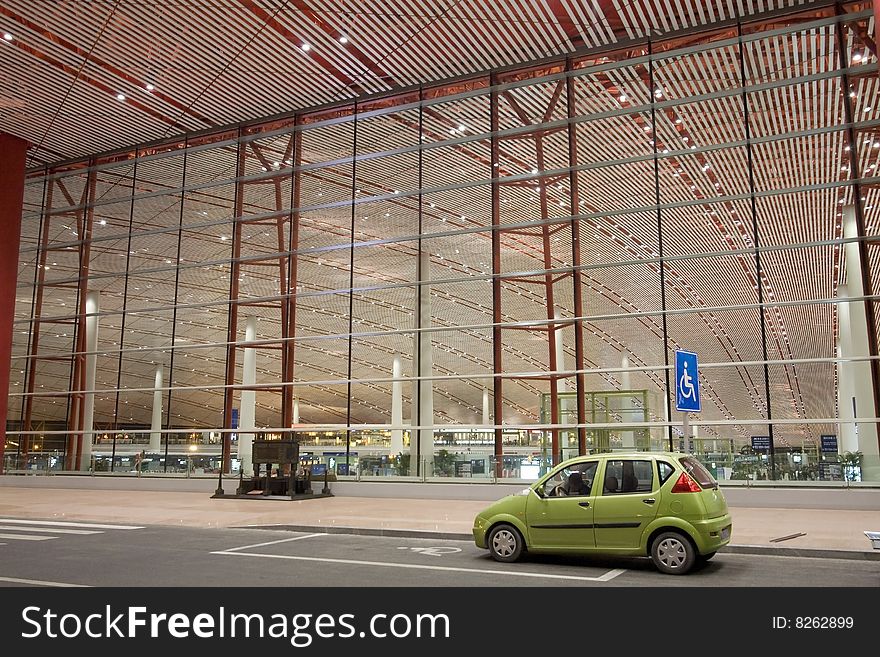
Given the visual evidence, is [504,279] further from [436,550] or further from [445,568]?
[445,568]

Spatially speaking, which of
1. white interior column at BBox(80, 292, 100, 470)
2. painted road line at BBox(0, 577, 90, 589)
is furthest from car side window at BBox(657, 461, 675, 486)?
white interior column at BBox(80, 292, 100, 470)

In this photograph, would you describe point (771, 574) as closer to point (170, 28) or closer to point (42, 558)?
point (42, 558)

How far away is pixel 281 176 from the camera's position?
25.4 metres

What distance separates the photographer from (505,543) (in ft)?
32.0

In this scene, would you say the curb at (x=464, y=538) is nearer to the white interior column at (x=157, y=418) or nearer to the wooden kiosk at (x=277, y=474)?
the wooden kiosk at (x=277, y=474)

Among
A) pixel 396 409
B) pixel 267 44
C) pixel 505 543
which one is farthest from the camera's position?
pixel 396 409

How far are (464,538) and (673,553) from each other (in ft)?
13.7

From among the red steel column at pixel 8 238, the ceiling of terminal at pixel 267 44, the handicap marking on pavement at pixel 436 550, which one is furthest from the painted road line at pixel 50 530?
the red steel column at pixel 8 238

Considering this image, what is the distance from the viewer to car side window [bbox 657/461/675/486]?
8891 mm

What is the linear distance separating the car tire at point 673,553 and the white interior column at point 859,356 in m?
10.5

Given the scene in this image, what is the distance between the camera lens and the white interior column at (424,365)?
864 inches

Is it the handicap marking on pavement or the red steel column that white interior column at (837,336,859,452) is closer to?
the handicap marking on pavement

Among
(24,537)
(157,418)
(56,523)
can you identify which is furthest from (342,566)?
(157,418)

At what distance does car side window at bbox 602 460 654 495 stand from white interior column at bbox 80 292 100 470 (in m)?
22.4
